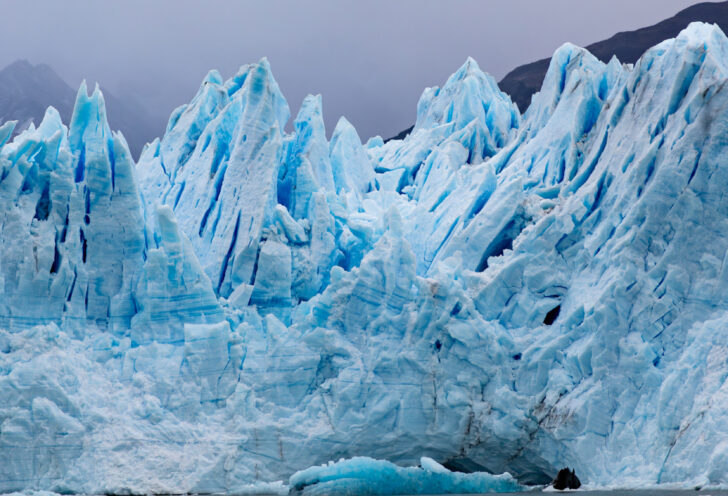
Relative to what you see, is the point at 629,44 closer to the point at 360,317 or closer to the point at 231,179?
the point at 231,179

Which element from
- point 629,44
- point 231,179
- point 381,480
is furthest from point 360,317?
point 629,44

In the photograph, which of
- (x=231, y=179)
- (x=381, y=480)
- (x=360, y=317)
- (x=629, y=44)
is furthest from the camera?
(x=629, y=44)

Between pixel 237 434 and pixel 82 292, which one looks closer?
pixel 237 434

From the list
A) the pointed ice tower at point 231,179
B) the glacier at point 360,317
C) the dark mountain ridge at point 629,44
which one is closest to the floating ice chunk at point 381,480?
the glacier at point 360,317

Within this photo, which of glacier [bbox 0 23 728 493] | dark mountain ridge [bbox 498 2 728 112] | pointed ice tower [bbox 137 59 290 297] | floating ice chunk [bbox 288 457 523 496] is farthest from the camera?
dark mountain ridge [bbox 498 2 728 112]

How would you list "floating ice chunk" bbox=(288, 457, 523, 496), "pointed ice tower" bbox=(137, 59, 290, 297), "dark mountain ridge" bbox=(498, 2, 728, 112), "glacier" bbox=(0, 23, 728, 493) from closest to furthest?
1. "floating ice chunk" bbox=(288, 457, 523, 496)
2. "glacier" bbox=(0, 23, 728, 493)
3. "pointed ice tower" bbox=(137, 59, 290, 297)
4. "dark mountain ridge" bbox=(498, 2, 728, 112)

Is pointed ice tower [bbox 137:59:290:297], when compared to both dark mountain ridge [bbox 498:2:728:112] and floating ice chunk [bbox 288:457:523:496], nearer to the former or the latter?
floating ice chunk [bbox 288:457:523:496]

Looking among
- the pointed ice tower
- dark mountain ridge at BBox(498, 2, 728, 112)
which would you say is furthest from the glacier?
dark mountain ridge at BBox(498, 2, 728, 112)

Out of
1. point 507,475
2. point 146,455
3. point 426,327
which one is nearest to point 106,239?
point 146,455

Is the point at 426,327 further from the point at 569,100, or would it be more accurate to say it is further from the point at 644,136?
the point at 569,100
